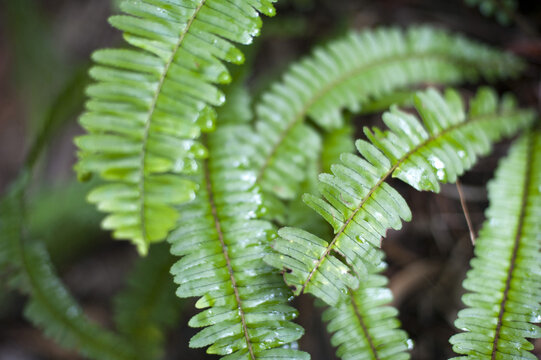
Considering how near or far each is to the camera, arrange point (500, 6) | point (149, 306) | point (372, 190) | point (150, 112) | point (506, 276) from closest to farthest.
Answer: point (150, 112), point (372, 190), point (506, 276), point (149, 306), point (500, 6)

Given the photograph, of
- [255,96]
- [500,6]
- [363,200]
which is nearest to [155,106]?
[363,200]

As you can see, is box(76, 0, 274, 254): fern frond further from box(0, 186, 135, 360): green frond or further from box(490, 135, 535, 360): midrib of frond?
box(490, 135, 535, 360): midrib of frond

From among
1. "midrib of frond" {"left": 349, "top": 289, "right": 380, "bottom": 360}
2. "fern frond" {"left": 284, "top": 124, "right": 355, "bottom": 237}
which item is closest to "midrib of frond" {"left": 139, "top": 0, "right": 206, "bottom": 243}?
"fern frond" {"left": 284, "top": 124, "right": 355, "bottom": 237}

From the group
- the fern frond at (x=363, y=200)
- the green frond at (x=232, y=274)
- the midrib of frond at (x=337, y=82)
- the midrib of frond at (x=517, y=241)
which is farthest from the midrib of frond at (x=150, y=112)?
the midrib of frond at (x=517, y=241)

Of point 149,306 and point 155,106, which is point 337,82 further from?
point 149,306

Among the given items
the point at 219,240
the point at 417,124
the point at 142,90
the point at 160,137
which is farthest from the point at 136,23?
the point at 417,124

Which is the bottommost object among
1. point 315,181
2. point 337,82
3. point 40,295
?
point 40,295
